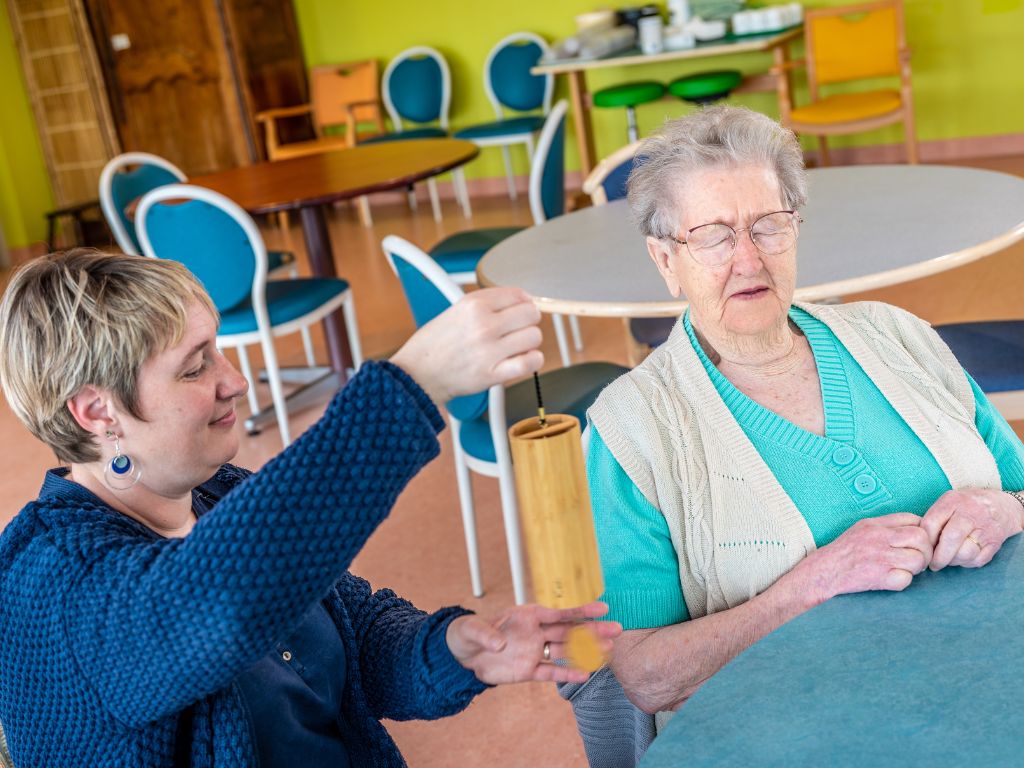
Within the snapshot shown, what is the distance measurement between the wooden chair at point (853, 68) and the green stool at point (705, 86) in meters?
0.29

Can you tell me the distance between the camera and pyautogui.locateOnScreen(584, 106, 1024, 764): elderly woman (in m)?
1.37

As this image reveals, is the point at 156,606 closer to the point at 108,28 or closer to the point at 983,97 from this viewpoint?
the point at 983,97

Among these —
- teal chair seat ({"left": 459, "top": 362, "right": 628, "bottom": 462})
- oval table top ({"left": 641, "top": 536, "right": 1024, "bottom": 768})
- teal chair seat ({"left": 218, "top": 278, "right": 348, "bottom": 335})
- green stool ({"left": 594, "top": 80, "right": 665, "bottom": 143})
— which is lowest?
teal chair seat ({"left": 459, "top": 362, "right": 628, "bottom": 462})

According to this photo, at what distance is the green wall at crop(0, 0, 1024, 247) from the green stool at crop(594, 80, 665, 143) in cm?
41

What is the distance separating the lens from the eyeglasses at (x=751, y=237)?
1607 mm

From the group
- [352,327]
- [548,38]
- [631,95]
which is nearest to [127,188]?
[352,327]

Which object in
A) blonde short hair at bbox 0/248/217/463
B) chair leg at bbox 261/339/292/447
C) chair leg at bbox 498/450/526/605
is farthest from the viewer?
chair leg at bbox 261/339/292/447

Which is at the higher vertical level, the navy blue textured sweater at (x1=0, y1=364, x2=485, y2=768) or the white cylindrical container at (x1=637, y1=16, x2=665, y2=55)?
the white cylindrical container at (x1=637, y1=16, x2=665, y2=55)

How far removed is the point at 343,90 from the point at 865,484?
711cm

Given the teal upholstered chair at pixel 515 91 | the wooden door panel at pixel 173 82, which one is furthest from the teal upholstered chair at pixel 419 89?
the wooden door panel at pixel 173 82

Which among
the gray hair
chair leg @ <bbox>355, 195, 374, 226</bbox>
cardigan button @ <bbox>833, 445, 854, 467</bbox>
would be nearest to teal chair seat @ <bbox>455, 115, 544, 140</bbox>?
chair leg @ <bbox>355, 195, 374, 226</bbox>

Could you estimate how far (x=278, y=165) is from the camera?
5.06 m

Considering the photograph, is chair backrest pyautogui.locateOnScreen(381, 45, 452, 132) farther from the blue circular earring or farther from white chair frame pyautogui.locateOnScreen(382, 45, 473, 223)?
the blue circular earring

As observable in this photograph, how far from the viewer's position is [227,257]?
3.76 meters
